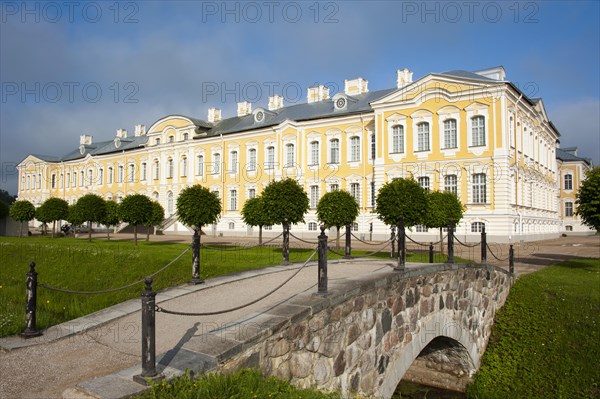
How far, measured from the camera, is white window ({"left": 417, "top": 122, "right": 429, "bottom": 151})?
3062cm

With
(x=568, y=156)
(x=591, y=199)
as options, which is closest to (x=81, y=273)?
(x=591, y=199)

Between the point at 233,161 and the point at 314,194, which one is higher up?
the point at 233,161

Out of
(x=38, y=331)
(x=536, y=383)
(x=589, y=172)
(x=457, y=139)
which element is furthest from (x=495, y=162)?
(x=38, y=331)

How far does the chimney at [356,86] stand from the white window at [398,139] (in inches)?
320

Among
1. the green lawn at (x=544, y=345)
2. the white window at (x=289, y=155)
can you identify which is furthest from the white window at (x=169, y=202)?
the green lawn at (x=544, y=345)

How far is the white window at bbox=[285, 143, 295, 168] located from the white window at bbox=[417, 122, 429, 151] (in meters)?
11.3

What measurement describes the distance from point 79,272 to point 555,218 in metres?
40.9

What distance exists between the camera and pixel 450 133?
97.6 ft

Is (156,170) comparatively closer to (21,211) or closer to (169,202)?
(169,202)

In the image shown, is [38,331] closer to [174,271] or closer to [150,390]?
[150,390]

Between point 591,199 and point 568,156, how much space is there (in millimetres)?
46255

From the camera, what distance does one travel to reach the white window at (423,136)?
30.6 m

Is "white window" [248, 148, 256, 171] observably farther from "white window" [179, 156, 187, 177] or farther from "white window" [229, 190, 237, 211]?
"white window" [179, 156, 187, 177]

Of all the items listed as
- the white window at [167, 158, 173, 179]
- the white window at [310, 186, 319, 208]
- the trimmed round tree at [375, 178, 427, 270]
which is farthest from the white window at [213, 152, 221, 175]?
the trimmed round tree at [375, 178, 427, 270]
